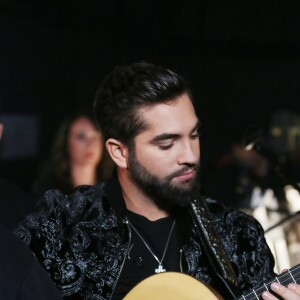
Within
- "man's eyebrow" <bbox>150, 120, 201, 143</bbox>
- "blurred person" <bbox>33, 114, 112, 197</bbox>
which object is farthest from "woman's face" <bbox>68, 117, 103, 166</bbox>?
"man's eyebrow" <bbox>150, 120, 201, 143</bbox>

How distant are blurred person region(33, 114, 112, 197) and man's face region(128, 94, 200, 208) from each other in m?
2.08

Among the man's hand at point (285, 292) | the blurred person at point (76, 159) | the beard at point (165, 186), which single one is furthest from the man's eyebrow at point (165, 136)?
the blurred person at point (76, 159)

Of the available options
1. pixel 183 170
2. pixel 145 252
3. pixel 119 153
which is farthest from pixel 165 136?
pixel 145 252

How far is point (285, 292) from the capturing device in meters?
2.23

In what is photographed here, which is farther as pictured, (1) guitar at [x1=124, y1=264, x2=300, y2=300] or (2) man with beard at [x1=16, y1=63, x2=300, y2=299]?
(2) man with beard at [x1=16, y1=63, x2=300, y2=299]

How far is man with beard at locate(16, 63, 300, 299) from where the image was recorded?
2428 millimetres

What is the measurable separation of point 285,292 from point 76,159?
2.52 metres

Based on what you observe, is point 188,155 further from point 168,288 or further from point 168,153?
point 168,288

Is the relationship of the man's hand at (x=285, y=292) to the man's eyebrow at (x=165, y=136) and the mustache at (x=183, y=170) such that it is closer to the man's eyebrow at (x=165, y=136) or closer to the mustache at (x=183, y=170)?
the mustache at (x=183, y=170)

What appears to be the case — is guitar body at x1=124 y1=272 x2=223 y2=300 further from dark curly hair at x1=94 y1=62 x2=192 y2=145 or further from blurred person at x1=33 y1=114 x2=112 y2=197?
blurred person at x1=33 y1=114 x2=112 y2=197

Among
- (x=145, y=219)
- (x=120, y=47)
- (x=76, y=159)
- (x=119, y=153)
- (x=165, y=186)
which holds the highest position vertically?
(x=120, y=47)

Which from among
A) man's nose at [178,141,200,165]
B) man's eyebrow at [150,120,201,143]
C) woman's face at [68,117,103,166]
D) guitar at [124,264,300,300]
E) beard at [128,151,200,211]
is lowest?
guitar at [124,264,300,300]

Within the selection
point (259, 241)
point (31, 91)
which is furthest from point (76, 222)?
point (31, 91)

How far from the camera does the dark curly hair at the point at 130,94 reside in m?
2.49
